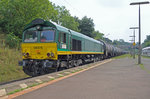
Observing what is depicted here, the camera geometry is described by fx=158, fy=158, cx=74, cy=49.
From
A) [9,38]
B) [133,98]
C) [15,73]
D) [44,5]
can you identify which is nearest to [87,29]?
[44,5]

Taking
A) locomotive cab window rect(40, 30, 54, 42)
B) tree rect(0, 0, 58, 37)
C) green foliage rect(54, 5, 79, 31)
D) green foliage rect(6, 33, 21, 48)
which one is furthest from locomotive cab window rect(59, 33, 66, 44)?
green foliage rect(54, 5, 79, 31)

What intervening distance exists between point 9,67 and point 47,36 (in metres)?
5.94

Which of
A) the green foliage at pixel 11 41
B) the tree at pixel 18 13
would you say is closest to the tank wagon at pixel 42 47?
the green foliage at pixel 11 41

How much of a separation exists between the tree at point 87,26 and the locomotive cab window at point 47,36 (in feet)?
123

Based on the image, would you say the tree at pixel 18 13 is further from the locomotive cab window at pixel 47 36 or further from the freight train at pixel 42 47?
the locomotive cab window at pixel 47 36

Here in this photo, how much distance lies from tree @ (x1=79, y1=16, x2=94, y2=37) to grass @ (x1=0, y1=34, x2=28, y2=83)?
1297 inches

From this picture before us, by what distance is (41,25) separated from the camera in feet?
35.2

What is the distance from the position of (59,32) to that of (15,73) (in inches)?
243

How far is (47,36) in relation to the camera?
34.1ft

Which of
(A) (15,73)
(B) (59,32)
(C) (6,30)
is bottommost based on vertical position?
(A) (15,73)

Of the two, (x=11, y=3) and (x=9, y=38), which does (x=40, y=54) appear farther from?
(x=11, y=3)

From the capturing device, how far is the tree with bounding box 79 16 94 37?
48.0m

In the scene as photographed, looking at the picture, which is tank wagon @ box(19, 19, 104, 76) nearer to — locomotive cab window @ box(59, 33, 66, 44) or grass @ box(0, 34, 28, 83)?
locomotive cab window @ box(59, 33, 66, 44)

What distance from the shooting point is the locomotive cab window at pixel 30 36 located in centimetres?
1077
